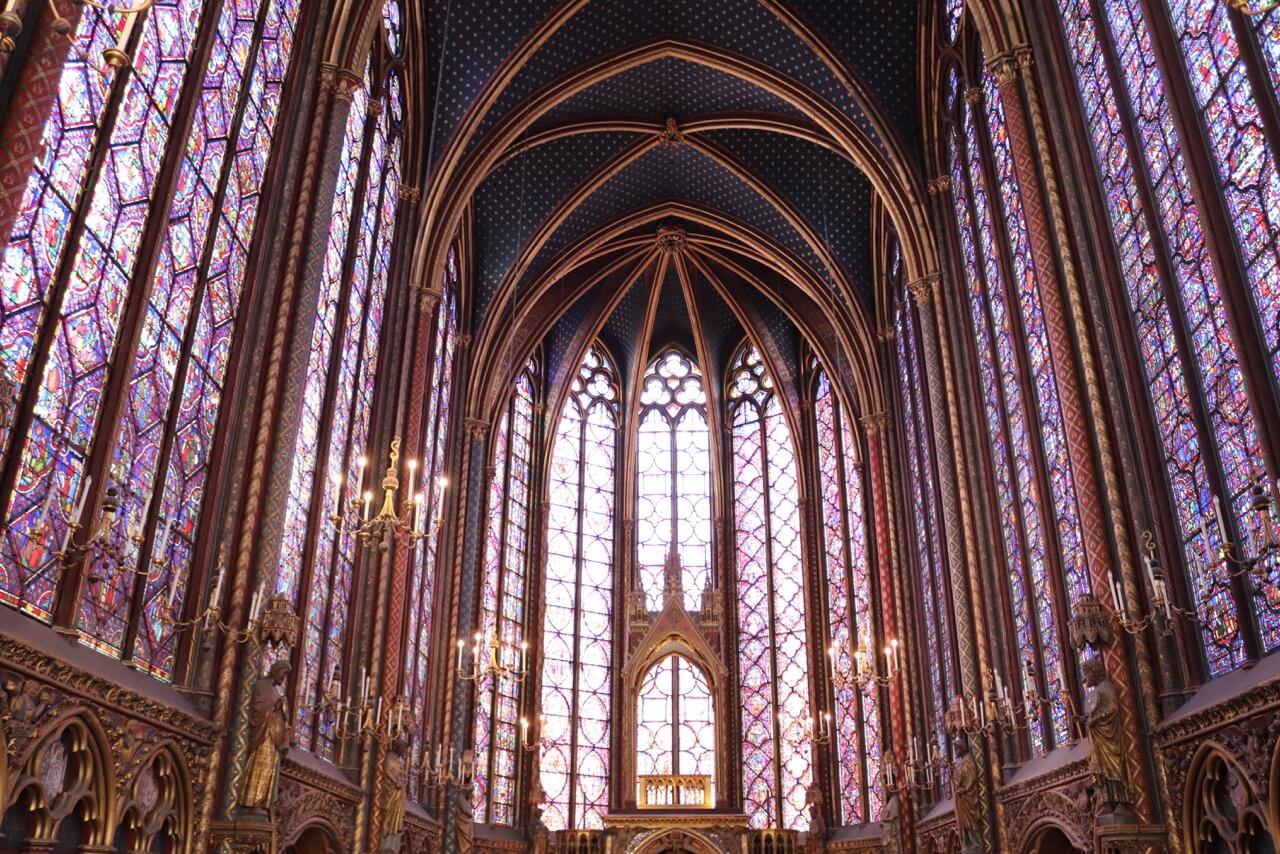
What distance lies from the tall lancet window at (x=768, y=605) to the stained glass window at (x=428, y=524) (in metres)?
9.56

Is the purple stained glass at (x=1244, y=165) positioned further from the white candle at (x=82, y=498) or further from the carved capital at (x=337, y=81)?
the carved capital at (x=337, y=81)

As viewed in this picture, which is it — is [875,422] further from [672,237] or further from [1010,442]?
[1010,442]

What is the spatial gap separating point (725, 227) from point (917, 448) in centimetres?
826

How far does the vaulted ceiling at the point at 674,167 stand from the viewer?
21.1 m

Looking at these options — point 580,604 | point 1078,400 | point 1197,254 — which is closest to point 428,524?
point 580,604

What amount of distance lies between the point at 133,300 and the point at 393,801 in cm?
960

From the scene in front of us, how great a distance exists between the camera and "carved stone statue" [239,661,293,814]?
11.6m

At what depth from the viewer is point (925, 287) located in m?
20.3

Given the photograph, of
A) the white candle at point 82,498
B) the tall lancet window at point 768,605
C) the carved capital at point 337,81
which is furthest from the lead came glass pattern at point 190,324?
the tall lancet window at point 768,605

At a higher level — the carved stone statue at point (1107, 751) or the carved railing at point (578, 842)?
the carved railing at point (578, 842)

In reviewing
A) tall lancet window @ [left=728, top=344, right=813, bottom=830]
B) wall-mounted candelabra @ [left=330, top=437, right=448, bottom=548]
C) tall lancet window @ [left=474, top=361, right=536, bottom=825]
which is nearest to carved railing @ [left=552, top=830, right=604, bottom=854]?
tall lancet window @ [left=474, top=361, right=536, bottom=825]

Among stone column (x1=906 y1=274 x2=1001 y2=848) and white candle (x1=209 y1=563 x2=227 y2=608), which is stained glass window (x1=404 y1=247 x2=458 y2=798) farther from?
stone column (x1=906 y1=274 x2=1001 y2=848)

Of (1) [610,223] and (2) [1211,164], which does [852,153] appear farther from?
(2) [1211,164]

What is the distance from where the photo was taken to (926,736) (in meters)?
21.3
